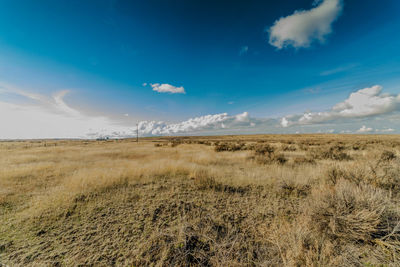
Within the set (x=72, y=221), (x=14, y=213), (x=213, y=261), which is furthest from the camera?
(x=14, y=213)

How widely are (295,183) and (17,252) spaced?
7367 millimetres

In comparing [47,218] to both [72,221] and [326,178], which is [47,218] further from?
[326,178]

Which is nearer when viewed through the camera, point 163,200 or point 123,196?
point 163,200

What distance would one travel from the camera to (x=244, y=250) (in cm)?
254

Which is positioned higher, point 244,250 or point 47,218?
point 47,218

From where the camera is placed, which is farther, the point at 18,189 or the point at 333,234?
the point at 18,189

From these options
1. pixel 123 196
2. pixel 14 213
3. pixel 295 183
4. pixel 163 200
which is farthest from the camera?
pixel 295 183

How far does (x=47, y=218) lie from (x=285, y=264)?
203 inches

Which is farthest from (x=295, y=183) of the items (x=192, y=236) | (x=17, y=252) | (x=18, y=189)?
(x=18, y=189)

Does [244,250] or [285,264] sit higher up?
[285,264]

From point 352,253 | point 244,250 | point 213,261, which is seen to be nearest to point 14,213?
point 213,261

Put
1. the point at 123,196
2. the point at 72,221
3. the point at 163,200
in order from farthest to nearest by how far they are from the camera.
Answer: the point at 123,196, the point at 163,200, the point at 72,221

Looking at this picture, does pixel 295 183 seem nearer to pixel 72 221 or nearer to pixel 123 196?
pixel 123 196

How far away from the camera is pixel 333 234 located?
271cm
